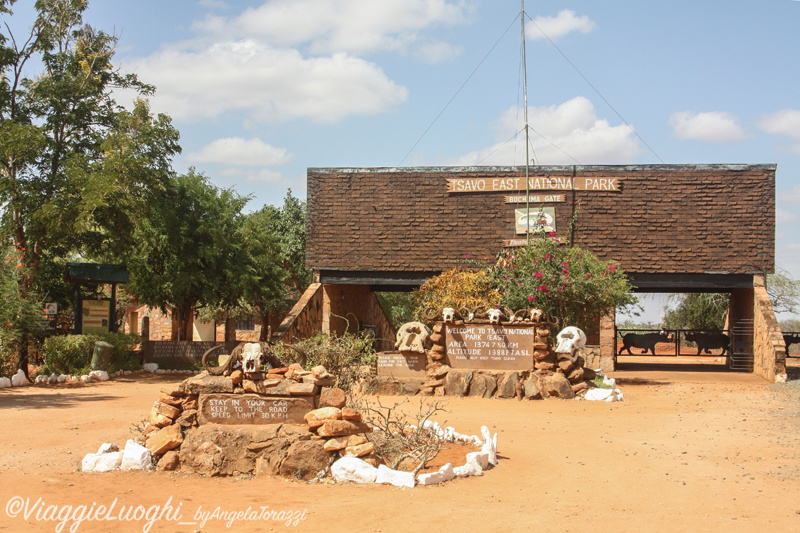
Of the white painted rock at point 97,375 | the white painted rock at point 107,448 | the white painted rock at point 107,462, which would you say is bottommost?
the white painted rock at point 97,375

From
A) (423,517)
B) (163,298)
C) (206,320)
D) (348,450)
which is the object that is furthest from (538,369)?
(206,320)

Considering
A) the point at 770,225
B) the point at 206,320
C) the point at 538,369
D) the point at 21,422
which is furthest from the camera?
the point at 206,320

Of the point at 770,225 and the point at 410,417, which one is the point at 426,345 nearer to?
the point at 410,417

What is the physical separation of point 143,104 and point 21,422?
11.0 m

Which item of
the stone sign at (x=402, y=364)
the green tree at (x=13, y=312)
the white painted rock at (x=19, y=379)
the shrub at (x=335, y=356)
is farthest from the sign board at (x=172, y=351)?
the shrub at (x=335, y=356)

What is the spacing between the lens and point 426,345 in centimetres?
1462

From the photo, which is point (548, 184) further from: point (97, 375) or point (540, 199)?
point (97, 375)

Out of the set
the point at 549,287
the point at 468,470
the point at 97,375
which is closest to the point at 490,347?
the point at 549,287

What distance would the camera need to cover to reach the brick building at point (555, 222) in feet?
67.9

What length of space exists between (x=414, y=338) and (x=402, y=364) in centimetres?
59

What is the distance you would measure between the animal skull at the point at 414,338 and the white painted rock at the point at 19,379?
8.62 meters

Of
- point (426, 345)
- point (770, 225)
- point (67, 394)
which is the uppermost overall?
point (770, 225)

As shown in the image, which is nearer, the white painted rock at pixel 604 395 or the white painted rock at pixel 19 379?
the white painted rock at pixel 604 395

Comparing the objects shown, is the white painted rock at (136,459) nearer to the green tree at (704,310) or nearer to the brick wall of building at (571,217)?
the brick wall of building at (571,217)
